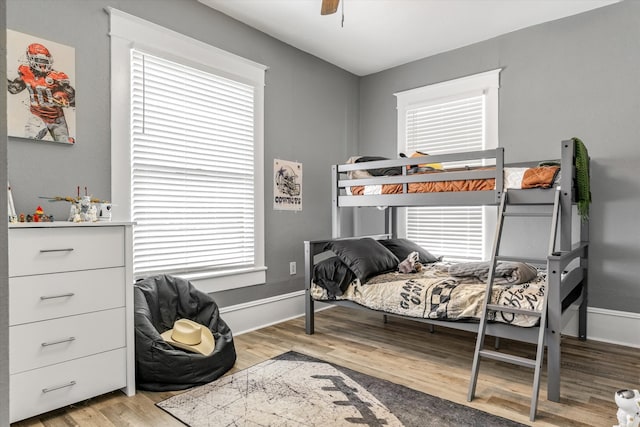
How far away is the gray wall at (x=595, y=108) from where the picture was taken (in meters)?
3.06

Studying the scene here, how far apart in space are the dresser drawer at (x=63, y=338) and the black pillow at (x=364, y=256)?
1677 millimetres

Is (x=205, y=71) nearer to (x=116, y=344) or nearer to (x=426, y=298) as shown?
(x=116, y=344)

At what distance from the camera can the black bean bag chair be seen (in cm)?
225

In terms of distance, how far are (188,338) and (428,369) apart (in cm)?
158

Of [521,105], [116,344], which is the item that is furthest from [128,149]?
[521,105]

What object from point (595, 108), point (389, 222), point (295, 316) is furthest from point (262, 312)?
point (595, 108)

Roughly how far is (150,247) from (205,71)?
1.46 meters

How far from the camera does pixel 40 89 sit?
2.27m

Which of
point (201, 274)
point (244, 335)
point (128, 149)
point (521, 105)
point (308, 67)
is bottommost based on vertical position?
point (244, 335)

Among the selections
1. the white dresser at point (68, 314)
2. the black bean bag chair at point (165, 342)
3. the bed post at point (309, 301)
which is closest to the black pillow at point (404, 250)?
the bed post at point (309, 301)

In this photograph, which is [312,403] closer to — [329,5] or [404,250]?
[404,250]

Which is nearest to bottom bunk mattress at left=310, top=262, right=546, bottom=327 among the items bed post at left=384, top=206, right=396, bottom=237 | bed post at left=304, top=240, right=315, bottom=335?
bed post at left=304, top=240, right=315, bottom=335

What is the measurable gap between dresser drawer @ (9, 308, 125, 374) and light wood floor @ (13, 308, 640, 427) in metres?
0.31

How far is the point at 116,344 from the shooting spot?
2.15 metres
